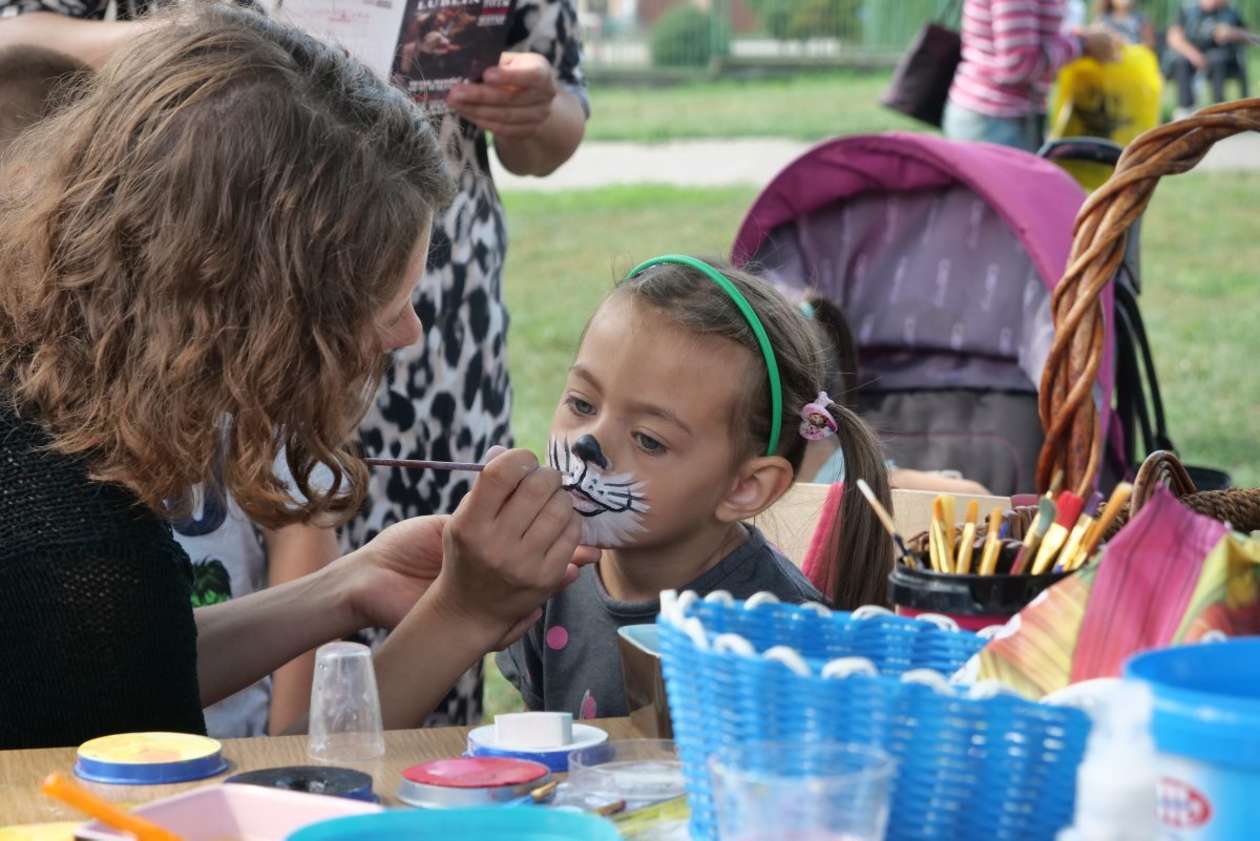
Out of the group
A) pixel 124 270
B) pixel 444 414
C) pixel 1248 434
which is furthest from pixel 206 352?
pixel 1248 434

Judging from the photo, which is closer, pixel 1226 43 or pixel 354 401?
pixel 354 401

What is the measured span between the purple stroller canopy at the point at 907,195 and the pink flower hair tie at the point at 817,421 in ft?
3.08

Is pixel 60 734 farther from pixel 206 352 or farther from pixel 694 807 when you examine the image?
pixel 694 807

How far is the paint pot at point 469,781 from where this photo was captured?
1.16m

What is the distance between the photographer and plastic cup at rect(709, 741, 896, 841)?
86cm

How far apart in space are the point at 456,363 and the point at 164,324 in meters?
1.19

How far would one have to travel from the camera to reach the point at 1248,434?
6.02 m

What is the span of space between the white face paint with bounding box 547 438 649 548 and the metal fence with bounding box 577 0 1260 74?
15.4 metres

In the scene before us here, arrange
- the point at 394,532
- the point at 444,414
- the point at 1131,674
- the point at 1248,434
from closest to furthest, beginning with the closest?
the point at 1131,674
the point at 394,532
the point at 444,414
the point at 1248,434

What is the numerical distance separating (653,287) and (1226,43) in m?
12.2

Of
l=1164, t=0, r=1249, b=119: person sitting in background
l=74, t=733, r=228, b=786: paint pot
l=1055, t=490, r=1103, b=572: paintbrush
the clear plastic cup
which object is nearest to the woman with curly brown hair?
l=74, t=733, r=228, b=786: paint pot

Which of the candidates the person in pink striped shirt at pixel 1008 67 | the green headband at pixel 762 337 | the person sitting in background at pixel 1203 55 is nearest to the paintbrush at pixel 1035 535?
the green headband at pixel 762 337

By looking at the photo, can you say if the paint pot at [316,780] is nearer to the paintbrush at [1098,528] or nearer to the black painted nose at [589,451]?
the paintbrush at [1098,528]

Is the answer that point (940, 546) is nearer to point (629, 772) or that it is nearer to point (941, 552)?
point (941, 552)
